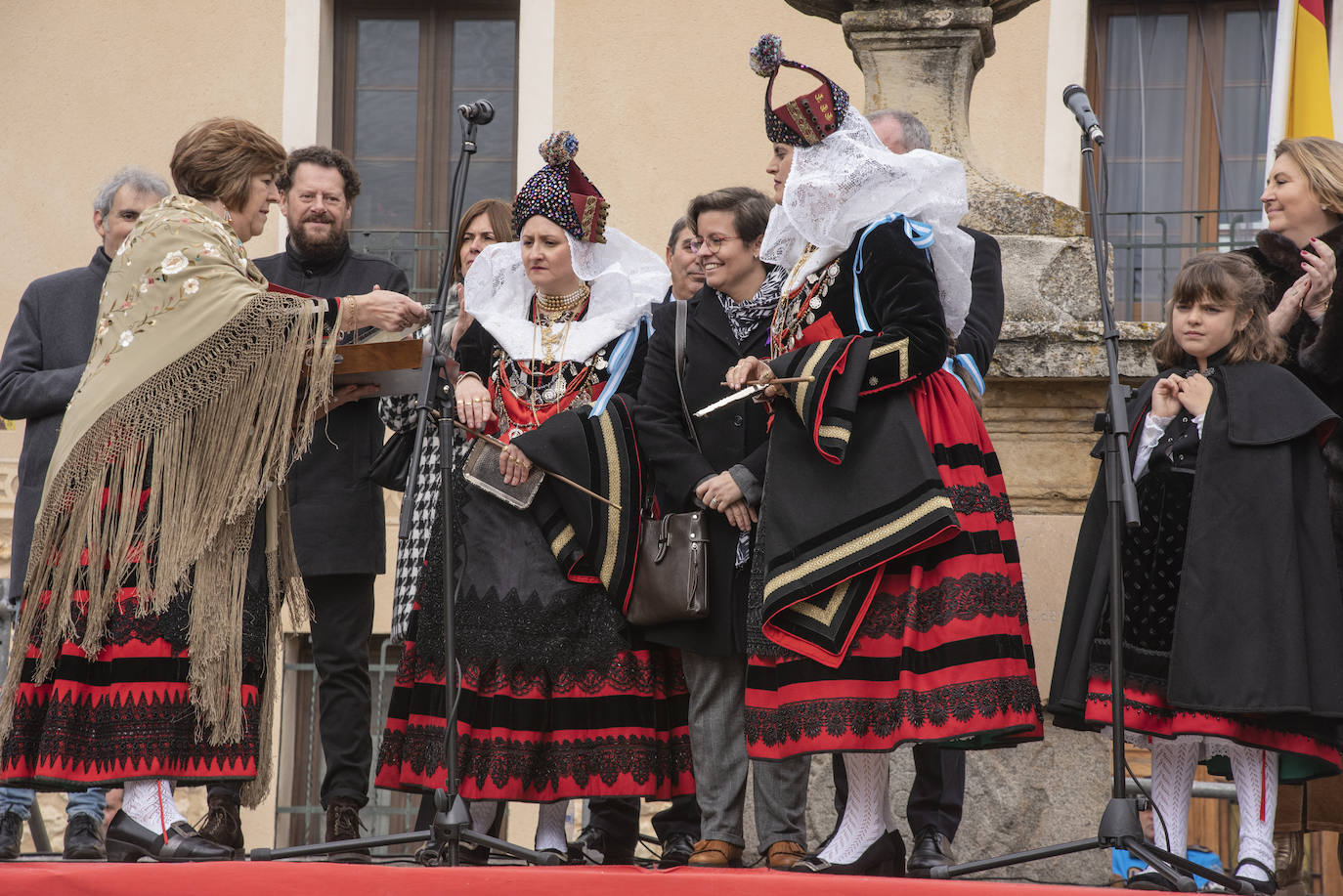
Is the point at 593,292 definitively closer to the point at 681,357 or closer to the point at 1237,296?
the point at 681,357

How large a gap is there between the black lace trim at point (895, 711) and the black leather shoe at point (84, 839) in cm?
171

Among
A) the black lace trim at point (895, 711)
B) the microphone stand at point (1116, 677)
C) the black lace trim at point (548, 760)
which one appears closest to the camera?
the microphone stand at point (1116, 677)

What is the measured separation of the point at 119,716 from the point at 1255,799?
8.59 ft

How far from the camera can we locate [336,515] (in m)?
4.89

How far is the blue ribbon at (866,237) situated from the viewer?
4176 millimetres

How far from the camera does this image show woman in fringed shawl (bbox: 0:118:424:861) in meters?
4.09

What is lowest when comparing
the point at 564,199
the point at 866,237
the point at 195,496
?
the point at 195,496

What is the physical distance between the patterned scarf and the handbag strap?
0.33 ft

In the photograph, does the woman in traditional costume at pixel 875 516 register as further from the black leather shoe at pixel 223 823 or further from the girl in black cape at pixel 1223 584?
the black leather shoe at pixel 223 823

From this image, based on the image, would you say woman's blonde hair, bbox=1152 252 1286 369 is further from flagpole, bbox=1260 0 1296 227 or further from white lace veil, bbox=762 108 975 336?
flagpole, bbox=1260 0 1296 227

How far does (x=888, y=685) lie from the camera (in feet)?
13.0

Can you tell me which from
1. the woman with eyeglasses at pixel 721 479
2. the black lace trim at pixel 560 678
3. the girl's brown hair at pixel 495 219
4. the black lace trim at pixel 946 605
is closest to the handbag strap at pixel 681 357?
the woman with eyeglasses at pixel 721 479

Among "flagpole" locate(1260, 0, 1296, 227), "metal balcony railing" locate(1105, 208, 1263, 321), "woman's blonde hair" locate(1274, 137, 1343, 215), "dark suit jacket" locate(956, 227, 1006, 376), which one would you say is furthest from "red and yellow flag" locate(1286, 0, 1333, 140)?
"metal balcony railing" locate(1105, 208, 1263, 321)

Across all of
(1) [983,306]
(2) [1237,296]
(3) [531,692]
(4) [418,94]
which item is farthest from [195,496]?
(4) [418,94]
